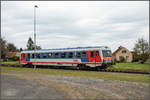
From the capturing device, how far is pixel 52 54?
2439 cm

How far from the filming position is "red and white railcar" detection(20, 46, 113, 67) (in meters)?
19.9

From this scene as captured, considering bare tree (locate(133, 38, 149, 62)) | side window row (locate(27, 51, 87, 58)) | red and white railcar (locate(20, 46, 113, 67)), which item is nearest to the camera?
red and white railcar (locate(20, 46, 113, 67))

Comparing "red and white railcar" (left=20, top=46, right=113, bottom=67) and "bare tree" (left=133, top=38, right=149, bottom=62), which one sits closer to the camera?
"red and white railcar" (left=20, top=46, right=113, bottom=67)

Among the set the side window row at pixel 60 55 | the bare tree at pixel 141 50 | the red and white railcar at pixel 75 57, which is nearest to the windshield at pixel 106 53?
the red and white railcar at pixel 75 57

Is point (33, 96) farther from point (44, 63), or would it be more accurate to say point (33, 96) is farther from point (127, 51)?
point (127, 51)

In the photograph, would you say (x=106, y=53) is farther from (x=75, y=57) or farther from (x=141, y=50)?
(x=141, y=50)

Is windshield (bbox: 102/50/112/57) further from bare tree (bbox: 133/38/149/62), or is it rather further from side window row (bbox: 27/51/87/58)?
bare tree (bbox: 133/38/149/62)

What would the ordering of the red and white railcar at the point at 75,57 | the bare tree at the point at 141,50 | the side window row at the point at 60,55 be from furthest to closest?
the bare tree at the point at 141,50 → the side window row at the point at 60,55 → the red and white railcar at the point at 75,57

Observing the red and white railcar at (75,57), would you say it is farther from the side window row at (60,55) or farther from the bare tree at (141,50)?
the bare tree at (141,50)

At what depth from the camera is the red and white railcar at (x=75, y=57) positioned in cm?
1994

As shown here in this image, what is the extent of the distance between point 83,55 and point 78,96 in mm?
14288

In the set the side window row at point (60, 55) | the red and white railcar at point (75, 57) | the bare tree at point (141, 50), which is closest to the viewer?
the red and white railcar at point (75, 57)

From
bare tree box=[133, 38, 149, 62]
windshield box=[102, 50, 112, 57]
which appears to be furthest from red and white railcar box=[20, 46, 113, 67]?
bare tree box=[133, 38, 149, 62]

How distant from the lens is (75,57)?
21688mm
